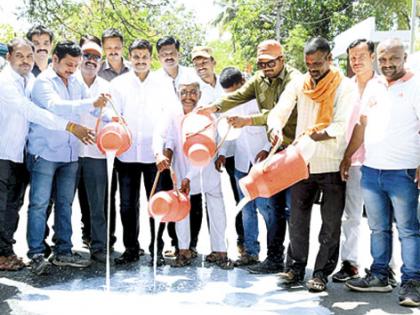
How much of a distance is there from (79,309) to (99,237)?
1.05 meters

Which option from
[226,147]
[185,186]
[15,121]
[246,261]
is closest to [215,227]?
[246,261]

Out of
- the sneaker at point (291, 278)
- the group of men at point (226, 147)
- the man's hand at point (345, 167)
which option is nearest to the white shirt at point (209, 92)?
the group of men at point (226, 147)

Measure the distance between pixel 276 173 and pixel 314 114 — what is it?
0.60 m

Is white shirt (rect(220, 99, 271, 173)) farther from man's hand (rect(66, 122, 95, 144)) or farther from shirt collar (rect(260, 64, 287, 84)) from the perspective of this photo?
man's hand (rect(66, 122, 95, 144))

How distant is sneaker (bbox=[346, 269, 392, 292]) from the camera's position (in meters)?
3.69

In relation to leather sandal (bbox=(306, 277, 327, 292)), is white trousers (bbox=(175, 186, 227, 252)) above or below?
above

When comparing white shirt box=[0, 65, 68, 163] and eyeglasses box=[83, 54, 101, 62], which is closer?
white shirt box=[0, 65, 68, 163]

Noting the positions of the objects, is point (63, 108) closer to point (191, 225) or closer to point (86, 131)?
point (86, 131)

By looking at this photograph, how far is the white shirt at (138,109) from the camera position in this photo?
421 centimetres

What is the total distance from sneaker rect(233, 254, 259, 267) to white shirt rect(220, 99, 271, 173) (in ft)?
2.30

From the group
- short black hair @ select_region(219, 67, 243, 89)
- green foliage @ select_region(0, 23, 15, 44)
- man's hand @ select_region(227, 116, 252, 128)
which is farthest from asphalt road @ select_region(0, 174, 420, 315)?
green foliage @ select_region(0, 23, 15, 44)

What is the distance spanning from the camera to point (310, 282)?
3.71 meters

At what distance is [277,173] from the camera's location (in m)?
3.22

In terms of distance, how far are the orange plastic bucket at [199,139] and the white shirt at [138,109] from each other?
49 cm
